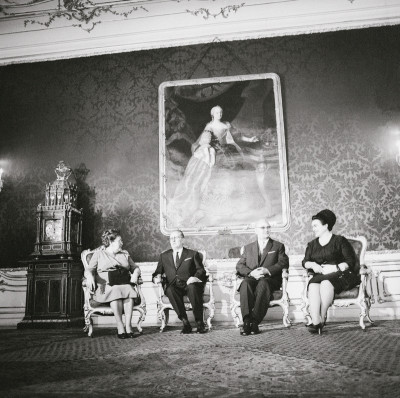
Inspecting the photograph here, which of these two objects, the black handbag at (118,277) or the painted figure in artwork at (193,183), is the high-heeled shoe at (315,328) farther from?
the painted figure in artwork at (193,183)

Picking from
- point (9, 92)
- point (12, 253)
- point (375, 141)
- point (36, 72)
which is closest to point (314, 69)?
point (375, 141)

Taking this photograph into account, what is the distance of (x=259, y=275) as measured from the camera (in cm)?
484

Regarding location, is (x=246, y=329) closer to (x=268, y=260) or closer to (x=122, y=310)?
(x=268, y=260)

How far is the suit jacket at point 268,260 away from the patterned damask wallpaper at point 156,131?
1.03m

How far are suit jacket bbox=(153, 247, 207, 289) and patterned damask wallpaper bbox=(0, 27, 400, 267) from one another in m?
1.03

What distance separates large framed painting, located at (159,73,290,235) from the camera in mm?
6332

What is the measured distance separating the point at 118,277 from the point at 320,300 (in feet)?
7.50

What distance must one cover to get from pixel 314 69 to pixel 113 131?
3517 mm

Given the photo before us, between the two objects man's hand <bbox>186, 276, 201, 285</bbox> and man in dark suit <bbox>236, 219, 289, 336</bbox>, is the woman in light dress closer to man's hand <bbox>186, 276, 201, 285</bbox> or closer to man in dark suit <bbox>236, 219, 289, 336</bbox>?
man's hand <bbox>186, 276, 201, 285</bbox>

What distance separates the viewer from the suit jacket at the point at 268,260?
16.3 feet

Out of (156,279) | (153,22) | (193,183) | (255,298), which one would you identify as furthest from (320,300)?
(153,22)

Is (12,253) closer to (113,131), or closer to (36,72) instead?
(113,131)

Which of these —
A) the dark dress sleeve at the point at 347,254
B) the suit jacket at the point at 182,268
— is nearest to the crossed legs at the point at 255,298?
the suit jacket at the point at 182,268

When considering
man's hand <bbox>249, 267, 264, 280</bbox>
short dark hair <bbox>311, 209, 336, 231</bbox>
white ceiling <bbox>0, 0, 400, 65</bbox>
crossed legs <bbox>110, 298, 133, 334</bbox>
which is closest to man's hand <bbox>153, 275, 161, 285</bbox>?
crossed legs <bbox>110, 298, 133, 334</bbox>
